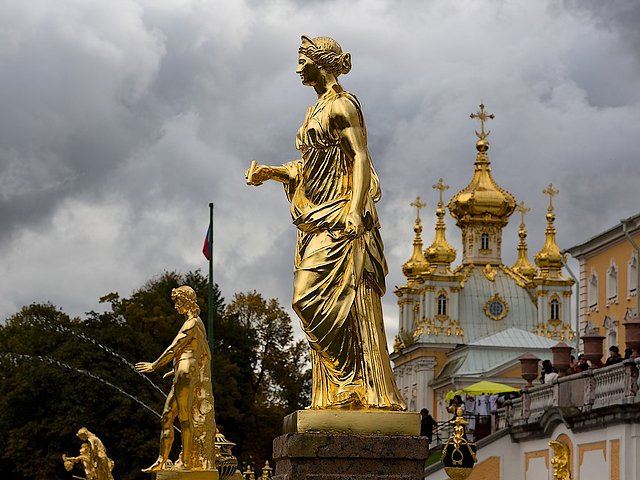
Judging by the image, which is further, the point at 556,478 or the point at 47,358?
the point at 47,358

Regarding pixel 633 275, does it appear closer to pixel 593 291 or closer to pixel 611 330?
pixel 611 330

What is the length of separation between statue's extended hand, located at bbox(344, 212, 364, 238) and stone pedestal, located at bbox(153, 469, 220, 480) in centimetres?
807

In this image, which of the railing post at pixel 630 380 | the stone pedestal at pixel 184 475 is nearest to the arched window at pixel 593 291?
the railing post at pixel 630 380

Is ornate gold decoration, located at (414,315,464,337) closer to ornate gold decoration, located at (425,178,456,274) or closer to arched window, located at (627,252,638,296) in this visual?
ornate gold decoration, located at (425,178,456,274)

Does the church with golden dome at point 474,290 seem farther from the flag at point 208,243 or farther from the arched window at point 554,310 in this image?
the flag at point 208,243

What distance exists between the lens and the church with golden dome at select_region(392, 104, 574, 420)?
97812 millimetres

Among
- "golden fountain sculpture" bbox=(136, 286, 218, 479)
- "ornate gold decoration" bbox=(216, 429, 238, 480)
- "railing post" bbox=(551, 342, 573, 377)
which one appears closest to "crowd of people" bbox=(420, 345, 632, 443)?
"railing post" bbox=(551, 342, 573, 377)

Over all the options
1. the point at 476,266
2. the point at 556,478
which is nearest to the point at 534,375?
the point at 556,478

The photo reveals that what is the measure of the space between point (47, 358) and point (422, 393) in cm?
4170

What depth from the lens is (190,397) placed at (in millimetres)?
20250

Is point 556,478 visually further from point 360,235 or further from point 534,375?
point 360,235

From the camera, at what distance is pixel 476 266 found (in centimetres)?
10394

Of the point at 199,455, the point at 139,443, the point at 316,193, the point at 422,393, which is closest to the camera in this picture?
the point at 316,193

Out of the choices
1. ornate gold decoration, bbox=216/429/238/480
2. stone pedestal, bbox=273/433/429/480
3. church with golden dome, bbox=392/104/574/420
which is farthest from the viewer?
church with golden dome, bbox=392/104/574/420
